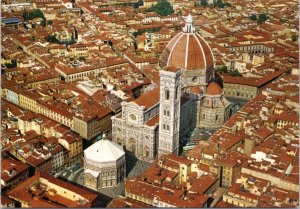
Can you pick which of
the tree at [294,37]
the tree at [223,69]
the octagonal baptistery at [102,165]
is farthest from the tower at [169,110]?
→ the tree at [294,37]

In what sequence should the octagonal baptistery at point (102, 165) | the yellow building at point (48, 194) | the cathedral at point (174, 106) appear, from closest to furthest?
1. the yellow building at point (48, 194)
2. the octagonal baptistery at point (102, 165)
3. the cathedral at point (174, 106)

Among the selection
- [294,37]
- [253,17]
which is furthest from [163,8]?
[294,37]

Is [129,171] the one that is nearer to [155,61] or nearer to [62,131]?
[62,131]

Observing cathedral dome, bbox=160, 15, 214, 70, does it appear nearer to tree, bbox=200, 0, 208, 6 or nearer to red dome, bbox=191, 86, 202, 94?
red dome, bbox=191, 86, 202, 94

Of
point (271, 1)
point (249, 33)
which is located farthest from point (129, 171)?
point (271, 1)

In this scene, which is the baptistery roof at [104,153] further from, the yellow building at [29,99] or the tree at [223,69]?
the tree at [223,69]

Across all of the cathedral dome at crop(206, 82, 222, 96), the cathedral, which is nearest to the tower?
the cathedral
